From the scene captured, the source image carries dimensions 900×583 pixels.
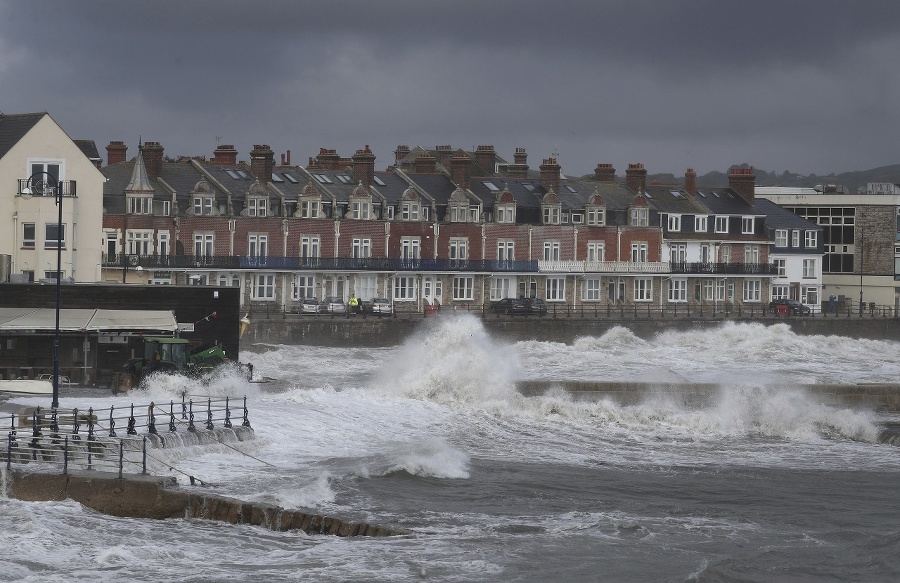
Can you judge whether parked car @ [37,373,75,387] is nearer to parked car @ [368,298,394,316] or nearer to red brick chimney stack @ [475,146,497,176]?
parked car @ [368,298,394,316]

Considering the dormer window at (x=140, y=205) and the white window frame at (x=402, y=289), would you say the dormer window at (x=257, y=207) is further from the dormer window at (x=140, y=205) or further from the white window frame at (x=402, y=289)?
the white window frame at (x=402, y=289)

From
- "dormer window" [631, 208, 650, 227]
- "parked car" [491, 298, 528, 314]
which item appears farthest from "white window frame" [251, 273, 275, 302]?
"dormer window" [631, 208, 650, 227]

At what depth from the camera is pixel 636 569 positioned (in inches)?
987

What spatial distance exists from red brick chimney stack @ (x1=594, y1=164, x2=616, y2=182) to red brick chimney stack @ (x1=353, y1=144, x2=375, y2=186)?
62.5 feet

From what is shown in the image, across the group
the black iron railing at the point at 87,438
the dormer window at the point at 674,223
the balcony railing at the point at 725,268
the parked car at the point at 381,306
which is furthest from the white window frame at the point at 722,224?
the black iron railing at the point at 87,438

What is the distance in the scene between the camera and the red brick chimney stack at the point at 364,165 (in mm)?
81375

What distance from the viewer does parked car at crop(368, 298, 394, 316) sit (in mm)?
77500

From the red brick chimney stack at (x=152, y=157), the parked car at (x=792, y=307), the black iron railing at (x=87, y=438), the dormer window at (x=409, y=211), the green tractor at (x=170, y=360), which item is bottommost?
the black iron railing at (x=87, y=438)

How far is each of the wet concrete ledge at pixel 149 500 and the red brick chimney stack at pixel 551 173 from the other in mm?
61821

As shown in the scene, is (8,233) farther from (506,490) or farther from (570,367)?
(506,490)

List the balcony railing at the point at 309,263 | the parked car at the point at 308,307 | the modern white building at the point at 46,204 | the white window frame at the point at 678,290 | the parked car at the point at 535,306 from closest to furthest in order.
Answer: the modern white building at the point at 46,204 < the balcony railing at the point at 309,263 < the parked car at the point at 308,307 < the parked car at the point at 535,306 < the white window frame at the point at 678,290

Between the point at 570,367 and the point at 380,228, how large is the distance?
1757 cm

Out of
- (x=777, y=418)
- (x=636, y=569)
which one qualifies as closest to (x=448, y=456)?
(x=636, y=569)

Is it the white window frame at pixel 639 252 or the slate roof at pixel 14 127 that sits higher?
the slate roof at pixel 14 127
